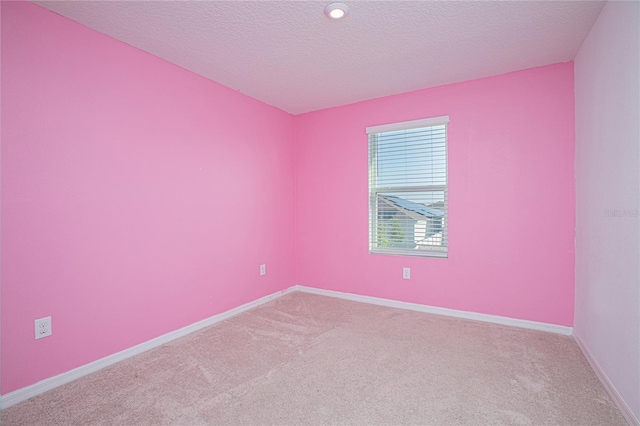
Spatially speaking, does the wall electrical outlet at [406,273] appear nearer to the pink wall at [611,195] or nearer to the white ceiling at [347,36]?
the pink wall at [611,195]

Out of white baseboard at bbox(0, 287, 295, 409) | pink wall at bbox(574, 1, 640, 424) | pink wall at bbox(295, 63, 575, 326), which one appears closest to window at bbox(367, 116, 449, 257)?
pink wall at bbox(295, 63, 575, 326)

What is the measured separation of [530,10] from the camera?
1.97 meters

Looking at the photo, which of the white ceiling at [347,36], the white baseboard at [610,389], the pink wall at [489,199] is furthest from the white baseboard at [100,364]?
the white baseboard at [610,389]

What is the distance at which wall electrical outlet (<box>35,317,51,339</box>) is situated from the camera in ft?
6.23

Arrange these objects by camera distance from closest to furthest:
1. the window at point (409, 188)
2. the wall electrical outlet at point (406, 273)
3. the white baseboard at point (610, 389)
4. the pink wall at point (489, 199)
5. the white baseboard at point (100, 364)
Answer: the white baseboard at point (610, 389), the white baseboard at point (100, 364), the pink wall at point (489, 199), the window at point (409, 188), the wall electrical outlet at point (406, 273)

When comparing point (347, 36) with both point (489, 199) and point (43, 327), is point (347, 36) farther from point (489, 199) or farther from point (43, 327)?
point (43, 327)

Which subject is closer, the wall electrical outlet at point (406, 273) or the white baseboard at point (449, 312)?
the white baseboard at point (449, 312)

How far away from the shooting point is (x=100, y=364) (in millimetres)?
2176

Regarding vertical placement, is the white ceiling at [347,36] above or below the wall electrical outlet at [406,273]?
above

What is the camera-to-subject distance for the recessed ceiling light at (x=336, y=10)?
6.22 ft

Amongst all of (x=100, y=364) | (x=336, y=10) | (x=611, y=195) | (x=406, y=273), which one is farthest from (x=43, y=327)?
(x=611, y=195)

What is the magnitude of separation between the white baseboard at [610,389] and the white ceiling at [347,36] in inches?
89.9

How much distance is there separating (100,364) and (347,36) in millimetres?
2913

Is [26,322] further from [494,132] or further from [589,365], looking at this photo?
[494,132]
